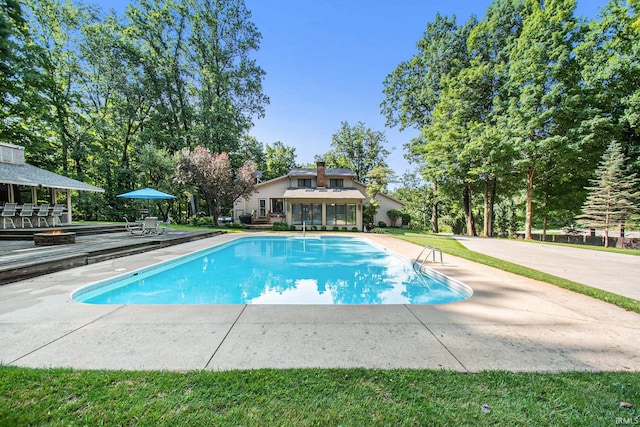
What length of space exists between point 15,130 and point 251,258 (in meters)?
20.7

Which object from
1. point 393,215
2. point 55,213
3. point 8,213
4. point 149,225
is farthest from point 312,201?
point 8,213

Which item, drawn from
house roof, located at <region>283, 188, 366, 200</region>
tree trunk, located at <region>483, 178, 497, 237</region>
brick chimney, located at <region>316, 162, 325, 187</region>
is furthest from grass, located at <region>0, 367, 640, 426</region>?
brick chimney, located at <region>316, 162, 325, 187</region>

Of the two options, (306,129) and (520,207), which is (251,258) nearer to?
(306,129)

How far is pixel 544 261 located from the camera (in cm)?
823

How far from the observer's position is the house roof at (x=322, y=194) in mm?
20328

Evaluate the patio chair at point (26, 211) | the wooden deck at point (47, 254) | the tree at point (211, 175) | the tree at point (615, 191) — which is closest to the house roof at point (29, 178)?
the patio chair at point (26, 211)

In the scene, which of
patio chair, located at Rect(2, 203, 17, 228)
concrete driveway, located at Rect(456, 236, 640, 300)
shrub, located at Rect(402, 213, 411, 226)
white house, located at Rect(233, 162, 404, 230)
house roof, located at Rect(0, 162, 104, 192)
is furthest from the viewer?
shrub, located at Rect(402, 213, 411, 226)

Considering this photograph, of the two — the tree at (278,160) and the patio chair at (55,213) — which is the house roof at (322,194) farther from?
the patio chair at (55,213)

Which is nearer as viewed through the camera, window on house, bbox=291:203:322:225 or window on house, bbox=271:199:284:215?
window on house, bbox=291:203:322:225

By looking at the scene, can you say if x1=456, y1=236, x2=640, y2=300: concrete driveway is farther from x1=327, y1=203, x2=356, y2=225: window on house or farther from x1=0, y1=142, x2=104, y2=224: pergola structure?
x1=0, y1=142, x2=104, y2=224: pergola structure

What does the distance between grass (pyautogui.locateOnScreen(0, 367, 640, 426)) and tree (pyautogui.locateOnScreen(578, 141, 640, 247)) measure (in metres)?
17.3

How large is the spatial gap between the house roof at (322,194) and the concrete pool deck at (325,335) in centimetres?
1621

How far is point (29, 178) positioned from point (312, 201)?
51.9ft

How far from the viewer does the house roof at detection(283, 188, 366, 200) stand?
20328 mm
